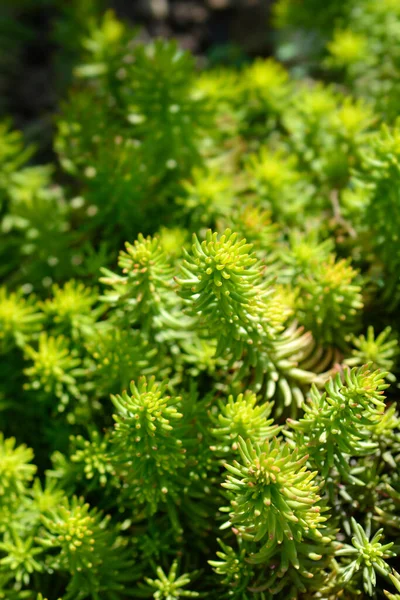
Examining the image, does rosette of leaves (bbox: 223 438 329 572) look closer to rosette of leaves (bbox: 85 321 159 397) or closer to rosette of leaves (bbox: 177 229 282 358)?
rosette of leaves (bbox: 177 229 282 358)

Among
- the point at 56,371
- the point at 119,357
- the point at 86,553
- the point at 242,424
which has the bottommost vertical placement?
the point at 86,553

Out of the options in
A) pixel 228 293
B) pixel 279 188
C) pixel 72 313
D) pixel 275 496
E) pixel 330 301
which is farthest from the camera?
pixel 279 188

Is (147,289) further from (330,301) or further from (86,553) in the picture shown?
(86,553)

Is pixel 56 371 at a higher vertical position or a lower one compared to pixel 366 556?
lower

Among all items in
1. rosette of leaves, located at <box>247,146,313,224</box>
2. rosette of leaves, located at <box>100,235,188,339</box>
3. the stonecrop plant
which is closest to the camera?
the stonecrop plant

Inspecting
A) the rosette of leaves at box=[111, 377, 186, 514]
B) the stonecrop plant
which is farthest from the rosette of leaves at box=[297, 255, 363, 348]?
the rosette of leaves at box=[111, 377, 186, 514]

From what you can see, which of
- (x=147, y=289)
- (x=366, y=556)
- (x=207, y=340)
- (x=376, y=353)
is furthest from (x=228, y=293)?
(x=366, y=556)

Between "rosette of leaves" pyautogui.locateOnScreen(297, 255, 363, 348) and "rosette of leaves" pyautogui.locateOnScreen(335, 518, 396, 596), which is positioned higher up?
"rosette of leaves" pyautogui.locateOnScreen(297, 255, 363, 348)

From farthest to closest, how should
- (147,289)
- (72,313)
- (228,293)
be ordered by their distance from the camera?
1. (72,313)
2. (147,289)
3. (228,293)

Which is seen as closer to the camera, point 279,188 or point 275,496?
point 275,496
